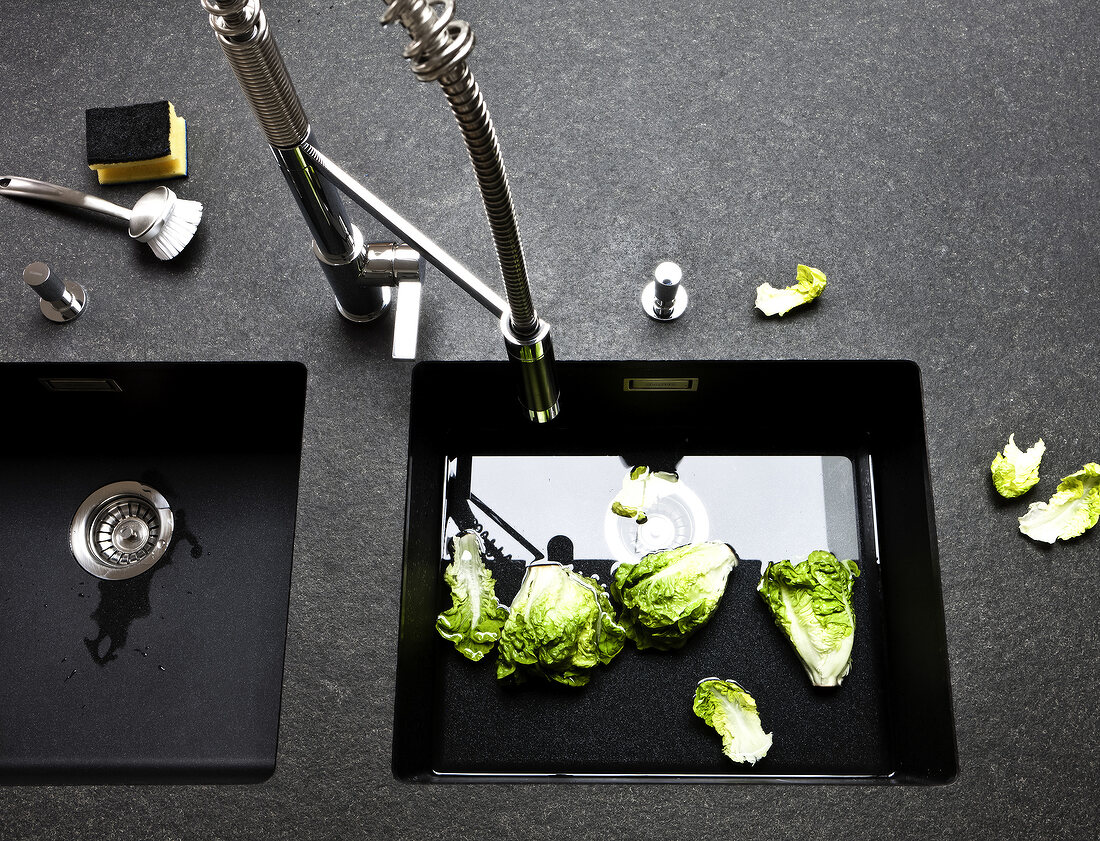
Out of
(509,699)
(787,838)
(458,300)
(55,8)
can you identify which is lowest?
(787,838)

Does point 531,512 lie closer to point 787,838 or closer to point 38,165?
point 787,838

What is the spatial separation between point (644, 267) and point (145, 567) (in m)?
0.92

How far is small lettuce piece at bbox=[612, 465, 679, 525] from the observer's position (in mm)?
1408

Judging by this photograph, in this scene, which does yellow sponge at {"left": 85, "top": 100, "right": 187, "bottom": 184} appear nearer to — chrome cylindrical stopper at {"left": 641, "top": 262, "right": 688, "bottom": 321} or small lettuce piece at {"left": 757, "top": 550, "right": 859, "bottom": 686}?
chrome cylindrical stopper at {"left": 641, "top": 262, "right": 688, "bottom": 321}

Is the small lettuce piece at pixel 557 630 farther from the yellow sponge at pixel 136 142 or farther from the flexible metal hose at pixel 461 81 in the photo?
the yellow sponge at pixel 136 142

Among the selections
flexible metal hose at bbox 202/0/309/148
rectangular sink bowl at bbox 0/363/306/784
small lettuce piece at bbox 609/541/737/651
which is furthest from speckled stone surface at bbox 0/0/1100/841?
flexible metal hose at bbox 202/0/309/148

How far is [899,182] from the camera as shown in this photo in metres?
1.33

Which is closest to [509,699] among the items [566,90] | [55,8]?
[566,90]

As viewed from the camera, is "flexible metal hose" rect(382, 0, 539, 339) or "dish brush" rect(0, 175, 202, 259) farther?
"dish brush" rect(0, 175, 202, 259)

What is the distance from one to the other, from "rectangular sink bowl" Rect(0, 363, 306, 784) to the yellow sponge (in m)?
0.31

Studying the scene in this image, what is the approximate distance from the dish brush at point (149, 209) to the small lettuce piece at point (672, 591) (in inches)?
33.1

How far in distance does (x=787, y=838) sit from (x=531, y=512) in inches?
23.3

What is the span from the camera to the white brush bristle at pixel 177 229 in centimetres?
132

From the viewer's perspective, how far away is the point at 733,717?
1284mm
